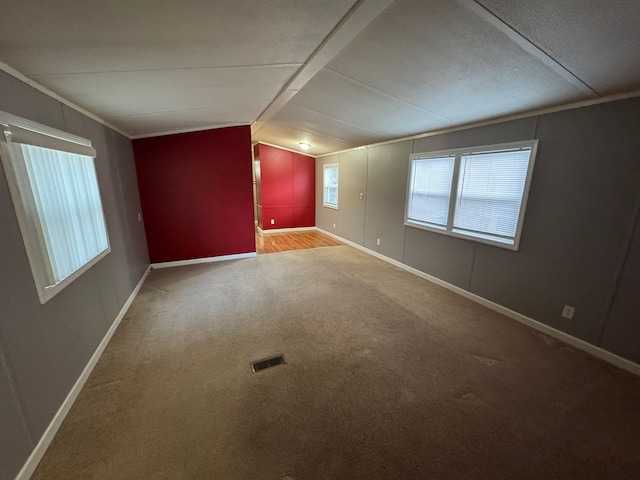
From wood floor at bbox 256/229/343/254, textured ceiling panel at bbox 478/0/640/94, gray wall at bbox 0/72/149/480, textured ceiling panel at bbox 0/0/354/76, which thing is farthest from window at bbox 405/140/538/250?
gray wall at bbox 0/72/149/480

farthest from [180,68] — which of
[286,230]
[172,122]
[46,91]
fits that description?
[286,230]

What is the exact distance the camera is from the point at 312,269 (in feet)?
14.3

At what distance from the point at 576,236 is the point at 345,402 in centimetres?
254

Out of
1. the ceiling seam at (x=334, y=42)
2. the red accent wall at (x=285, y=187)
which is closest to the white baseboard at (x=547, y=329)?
the ceiling seam at (x=334, y=42)

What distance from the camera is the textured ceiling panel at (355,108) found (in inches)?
98.1

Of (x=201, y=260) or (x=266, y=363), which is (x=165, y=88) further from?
(x=201, y=260)

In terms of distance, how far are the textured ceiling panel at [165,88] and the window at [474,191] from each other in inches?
95.4

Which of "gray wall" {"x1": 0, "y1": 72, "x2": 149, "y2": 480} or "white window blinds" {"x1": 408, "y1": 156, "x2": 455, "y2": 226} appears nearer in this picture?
"gray wall" {"x1": 0, "y1": 72, "x2": 149, "y2": 480}

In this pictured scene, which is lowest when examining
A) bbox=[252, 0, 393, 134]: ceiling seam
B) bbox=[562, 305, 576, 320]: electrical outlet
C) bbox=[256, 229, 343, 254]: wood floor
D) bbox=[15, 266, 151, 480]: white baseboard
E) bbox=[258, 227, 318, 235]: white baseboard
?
bbox=[15, 266, 151, 480]: white baseboard

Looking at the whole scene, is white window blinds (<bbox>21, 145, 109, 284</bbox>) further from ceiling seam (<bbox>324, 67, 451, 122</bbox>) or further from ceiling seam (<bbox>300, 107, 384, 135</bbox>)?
ceiling seam (<bbox>300, 107, 384, 135</bbox>)

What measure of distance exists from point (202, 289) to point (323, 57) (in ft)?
10.5

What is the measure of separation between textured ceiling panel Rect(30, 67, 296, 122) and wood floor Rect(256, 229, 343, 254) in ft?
10.9

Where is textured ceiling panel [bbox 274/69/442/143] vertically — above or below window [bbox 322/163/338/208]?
above

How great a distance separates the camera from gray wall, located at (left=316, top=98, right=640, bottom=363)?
2023 millimetres
